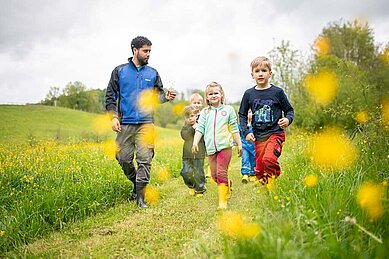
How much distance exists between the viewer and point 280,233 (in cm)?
254

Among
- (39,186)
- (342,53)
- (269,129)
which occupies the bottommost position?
(39,186)

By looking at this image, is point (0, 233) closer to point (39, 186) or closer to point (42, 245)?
point (42, 245)

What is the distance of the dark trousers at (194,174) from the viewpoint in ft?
20.6

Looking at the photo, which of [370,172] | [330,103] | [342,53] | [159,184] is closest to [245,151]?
[159,184]

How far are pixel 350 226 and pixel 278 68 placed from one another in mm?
19545

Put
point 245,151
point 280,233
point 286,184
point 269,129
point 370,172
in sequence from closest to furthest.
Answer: point 280,233 → point 370,172 → point 286,184 → point 269,129 → point 245,151

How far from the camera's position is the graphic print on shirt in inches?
197

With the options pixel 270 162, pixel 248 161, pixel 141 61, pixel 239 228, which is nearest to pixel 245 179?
pixel 248 161

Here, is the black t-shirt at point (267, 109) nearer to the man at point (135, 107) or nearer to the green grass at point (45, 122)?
the man at point (135, 107)

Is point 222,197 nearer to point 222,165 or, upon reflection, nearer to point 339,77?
point 222,165

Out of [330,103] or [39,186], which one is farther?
[330,103]

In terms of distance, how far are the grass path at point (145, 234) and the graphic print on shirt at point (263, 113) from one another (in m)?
1.12

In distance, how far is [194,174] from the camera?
6.32 metres

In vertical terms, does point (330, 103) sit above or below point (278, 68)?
below
